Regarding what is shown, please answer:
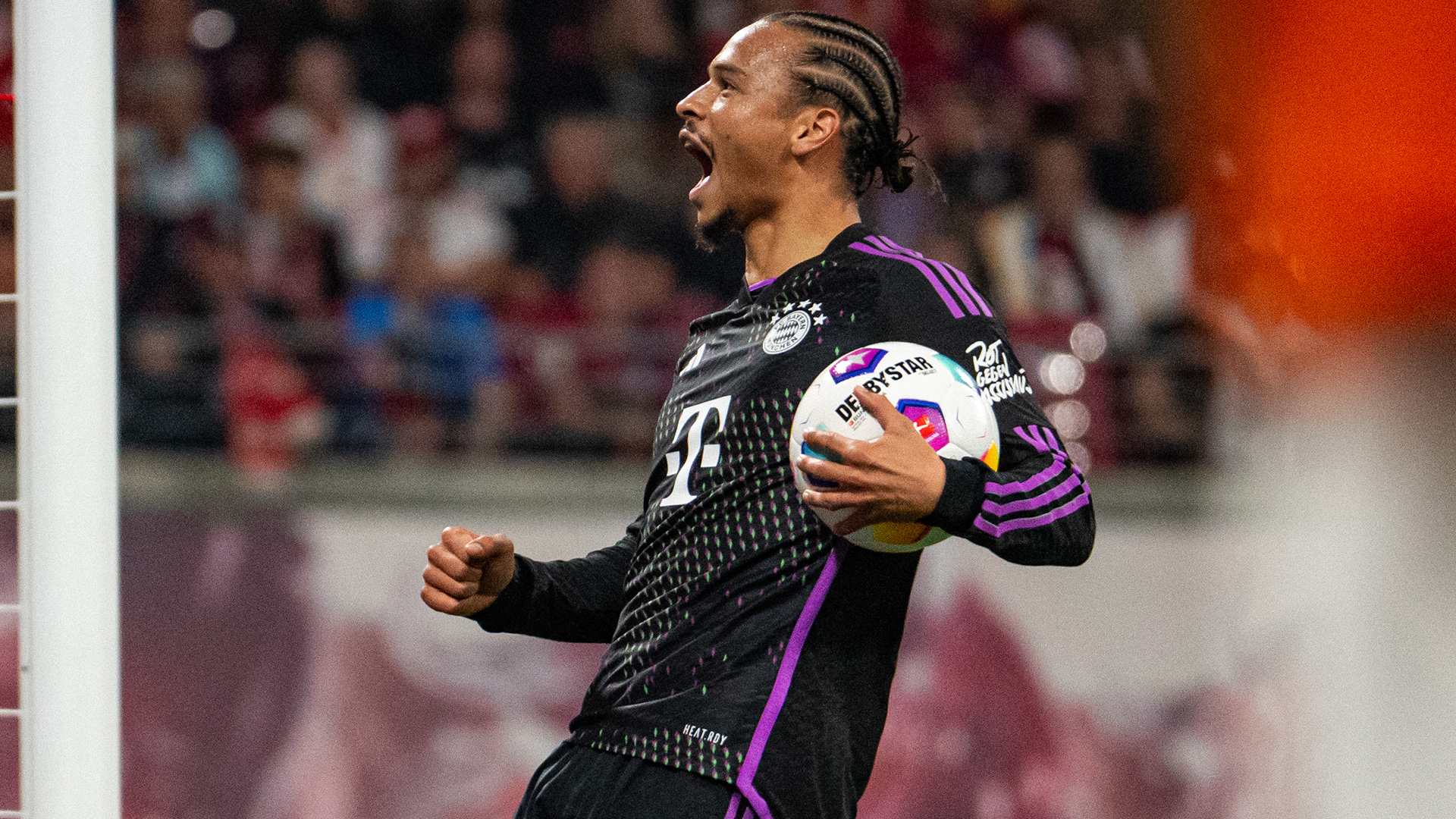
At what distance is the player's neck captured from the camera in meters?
2.32

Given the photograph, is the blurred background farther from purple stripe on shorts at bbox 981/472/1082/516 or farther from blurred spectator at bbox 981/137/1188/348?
purple stripe on shorts at bbox 981/472/1082/516

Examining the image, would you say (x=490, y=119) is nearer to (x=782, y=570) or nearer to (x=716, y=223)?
(x=716, y=223)

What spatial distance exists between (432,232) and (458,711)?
6.24 feet

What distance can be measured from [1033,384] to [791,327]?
11.0 ft

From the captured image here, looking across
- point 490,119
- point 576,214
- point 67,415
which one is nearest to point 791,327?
point 67,415

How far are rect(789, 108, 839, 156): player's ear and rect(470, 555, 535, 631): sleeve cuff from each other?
758 millimetres

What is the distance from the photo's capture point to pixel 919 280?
2.12 meters

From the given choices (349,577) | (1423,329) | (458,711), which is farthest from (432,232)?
(1423,329)

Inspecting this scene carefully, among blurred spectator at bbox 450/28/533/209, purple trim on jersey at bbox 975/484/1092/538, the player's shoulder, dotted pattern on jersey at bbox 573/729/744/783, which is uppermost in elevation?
blurred spectator at bbox 450/28/533/209

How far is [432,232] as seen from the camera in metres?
5.94

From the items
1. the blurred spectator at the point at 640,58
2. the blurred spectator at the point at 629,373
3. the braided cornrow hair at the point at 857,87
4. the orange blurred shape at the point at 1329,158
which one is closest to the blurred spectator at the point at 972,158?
the orange blurred shape at the point at 1329,158

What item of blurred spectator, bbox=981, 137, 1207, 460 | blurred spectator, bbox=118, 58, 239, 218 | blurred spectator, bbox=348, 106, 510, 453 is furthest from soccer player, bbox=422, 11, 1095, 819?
blurred spectator, bbox=118, 58, 239, 218

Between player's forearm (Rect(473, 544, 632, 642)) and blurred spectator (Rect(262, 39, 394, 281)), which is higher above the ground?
blurred spectator (Rect(262, 39, 394, 281))

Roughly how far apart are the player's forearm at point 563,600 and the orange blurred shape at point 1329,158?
3.76 meters
